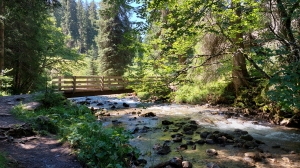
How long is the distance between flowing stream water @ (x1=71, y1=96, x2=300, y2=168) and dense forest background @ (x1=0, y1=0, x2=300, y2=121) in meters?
1.07

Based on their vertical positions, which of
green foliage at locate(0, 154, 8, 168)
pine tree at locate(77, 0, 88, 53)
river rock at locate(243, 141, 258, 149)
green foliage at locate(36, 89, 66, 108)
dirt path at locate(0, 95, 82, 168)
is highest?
pine tree at locate(77, 0, 88, 53)

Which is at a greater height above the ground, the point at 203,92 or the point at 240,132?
the point at 203,92

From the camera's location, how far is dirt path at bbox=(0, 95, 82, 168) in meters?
3.73

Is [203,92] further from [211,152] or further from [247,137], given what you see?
[211,152]

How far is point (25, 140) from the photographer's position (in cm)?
471

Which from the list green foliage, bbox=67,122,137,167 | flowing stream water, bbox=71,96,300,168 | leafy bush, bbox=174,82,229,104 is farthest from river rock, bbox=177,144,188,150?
leafy bush, bbox=174,82,229,104

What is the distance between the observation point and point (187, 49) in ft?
24.9

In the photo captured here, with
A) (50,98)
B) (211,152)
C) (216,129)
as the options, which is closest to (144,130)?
(216,129)

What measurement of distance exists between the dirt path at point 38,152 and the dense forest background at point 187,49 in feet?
9.15

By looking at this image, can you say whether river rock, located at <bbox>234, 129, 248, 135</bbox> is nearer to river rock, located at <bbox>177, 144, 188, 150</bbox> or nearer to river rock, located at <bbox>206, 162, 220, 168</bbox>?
river rock, located at <bbox>177, 144, 188, 150</bbox>

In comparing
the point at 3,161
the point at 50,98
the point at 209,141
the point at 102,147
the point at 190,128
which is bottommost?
the point at 209,141

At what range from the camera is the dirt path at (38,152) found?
147 inches

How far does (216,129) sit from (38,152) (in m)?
6.22

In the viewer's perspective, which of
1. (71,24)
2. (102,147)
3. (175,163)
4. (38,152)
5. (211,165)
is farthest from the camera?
(71,24)
